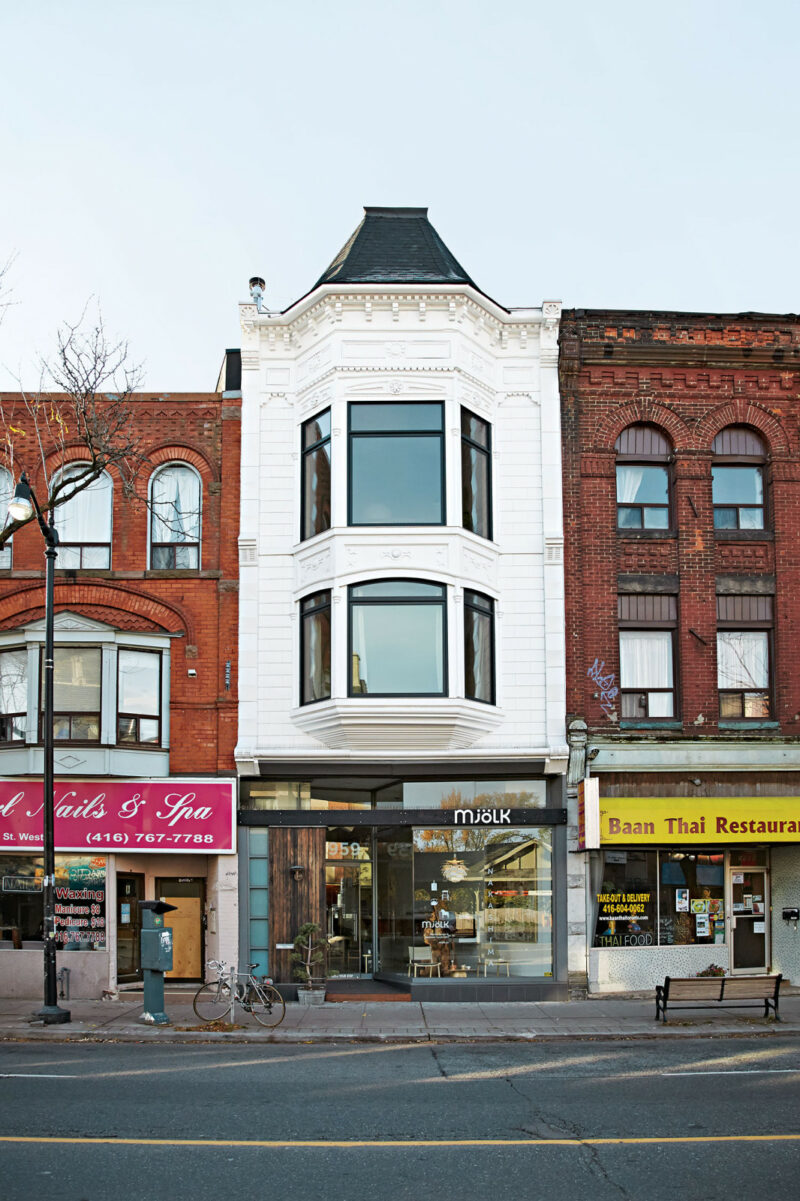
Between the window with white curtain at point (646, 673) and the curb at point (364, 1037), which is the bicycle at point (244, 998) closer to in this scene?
the curb at point (364, 1037)

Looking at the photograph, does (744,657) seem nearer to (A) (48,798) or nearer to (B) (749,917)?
(B) (749,917)

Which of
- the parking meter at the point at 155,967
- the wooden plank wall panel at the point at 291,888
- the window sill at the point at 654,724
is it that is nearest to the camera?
the parking meter at the point at 155,967

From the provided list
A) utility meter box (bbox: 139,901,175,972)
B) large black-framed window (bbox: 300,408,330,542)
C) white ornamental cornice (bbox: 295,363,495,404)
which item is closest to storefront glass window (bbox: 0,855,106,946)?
utility meter box (bbox: 139,901,175,972)

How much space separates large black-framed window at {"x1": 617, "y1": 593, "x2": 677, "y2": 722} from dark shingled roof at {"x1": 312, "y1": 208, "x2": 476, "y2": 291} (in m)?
6.50

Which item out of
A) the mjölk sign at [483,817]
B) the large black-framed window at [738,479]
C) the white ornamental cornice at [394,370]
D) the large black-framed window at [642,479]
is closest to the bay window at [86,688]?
the mjölk sign at [483,817]

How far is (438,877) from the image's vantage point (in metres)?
20.7

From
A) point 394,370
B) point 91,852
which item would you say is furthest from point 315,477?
point 91,852

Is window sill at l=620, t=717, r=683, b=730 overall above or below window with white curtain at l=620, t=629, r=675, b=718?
below

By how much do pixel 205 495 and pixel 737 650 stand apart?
32.7ft

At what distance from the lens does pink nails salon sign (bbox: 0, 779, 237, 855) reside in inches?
805

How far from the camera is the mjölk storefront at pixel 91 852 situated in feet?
66.7

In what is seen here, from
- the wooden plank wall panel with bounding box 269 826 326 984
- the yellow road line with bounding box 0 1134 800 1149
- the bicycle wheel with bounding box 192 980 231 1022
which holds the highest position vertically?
the wooden plank wall panel with bounding box 269 826 326 984

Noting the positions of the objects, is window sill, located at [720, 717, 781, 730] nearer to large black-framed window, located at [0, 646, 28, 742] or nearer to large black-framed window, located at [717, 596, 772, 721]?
large black-framed window, located at [717, 596, 772, 721]

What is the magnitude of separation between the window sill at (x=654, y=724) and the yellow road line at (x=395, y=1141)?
11.5 m
